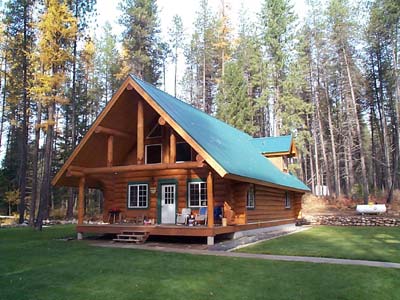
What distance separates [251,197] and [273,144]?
6.85 m

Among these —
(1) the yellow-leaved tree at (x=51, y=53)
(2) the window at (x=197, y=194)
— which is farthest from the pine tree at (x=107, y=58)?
(2) the window at (x=197, y=194)

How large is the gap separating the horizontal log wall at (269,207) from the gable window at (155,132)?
196 inches

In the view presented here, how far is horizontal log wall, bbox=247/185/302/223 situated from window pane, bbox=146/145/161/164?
4.59 meters

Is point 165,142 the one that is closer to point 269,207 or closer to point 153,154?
point 153,154

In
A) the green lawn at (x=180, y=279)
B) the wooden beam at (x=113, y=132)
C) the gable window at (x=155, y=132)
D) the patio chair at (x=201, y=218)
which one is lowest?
the green lawn at (x=180, y=279)

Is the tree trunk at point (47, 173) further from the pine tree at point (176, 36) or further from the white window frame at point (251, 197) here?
the pine tree at point (176, 36)

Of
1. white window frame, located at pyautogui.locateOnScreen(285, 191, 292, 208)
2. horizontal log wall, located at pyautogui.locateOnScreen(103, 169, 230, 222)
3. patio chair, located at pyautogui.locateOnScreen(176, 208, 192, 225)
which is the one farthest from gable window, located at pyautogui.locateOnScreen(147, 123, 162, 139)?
white window frame, located at pyautogui.locateOnScreen(285, 191, 292, 208)

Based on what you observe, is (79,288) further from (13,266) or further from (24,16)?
(24,16)

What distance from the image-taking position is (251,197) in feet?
50.4

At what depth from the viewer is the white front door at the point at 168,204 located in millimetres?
14898

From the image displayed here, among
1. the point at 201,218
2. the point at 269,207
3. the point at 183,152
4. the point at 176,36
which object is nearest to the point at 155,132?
the point at 183,152

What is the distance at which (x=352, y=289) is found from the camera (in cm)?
604

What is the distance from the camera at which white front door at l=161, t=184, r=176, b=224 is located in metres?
14.9

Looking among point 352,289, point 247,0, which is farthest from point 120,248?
point 247,0
